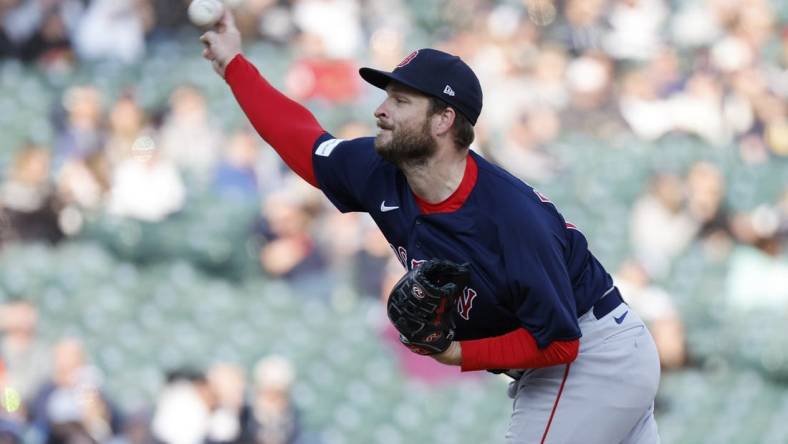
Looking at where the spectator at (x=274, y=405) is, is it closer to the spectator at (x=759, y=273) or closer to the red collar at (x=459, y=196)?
the spectator at (x=759, y=273)

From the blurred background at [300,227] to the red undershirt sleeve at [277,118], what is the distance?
362 centimetres

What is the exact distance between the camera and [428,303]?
3359 millimetres

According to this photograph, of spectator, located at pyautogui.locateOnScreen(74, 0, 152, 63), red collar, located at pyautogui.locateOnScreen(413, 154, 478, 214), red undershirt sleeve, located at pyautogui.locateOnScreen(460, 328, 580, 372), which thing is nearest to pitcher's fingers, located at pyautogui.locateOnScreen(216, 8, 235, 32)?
red collar, located at pyautogui.locateOnScreen(413, 154, 478, 214)

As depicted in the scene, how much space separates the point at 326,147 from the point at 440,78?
1.60 ft

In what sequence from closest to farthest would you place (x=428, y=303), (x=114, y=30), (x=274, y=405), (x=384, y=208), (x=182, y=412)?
(x=428, y=303) < (x=384, y=208) < (x=182, y=412) < (x=274, y=405) < (x=114, y=30)

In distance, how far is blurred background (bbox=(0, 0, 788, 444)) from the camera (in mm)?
7574

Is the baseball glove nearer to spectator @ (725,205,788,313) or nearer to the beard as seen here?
the beard

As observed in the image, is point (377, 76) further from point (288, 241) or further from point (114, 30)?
point (114, 30)

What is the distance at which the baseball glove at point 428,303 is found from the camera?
3354 millimetres

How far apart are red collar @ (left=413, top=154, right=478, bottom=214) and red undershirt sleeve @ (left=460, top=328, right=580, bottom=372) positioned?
392 mm

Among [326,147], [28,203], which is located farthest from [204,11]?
[28,203]

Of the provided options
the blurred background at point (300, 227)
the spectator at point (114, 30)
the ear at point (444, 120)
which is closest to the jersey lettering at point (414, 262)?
the ear at point (444, 120)

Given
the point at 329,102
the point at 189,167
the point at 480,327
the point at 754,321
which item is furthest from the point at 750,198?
the point at 480,327

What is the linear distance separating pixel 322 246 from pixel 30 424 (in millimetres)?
2187
